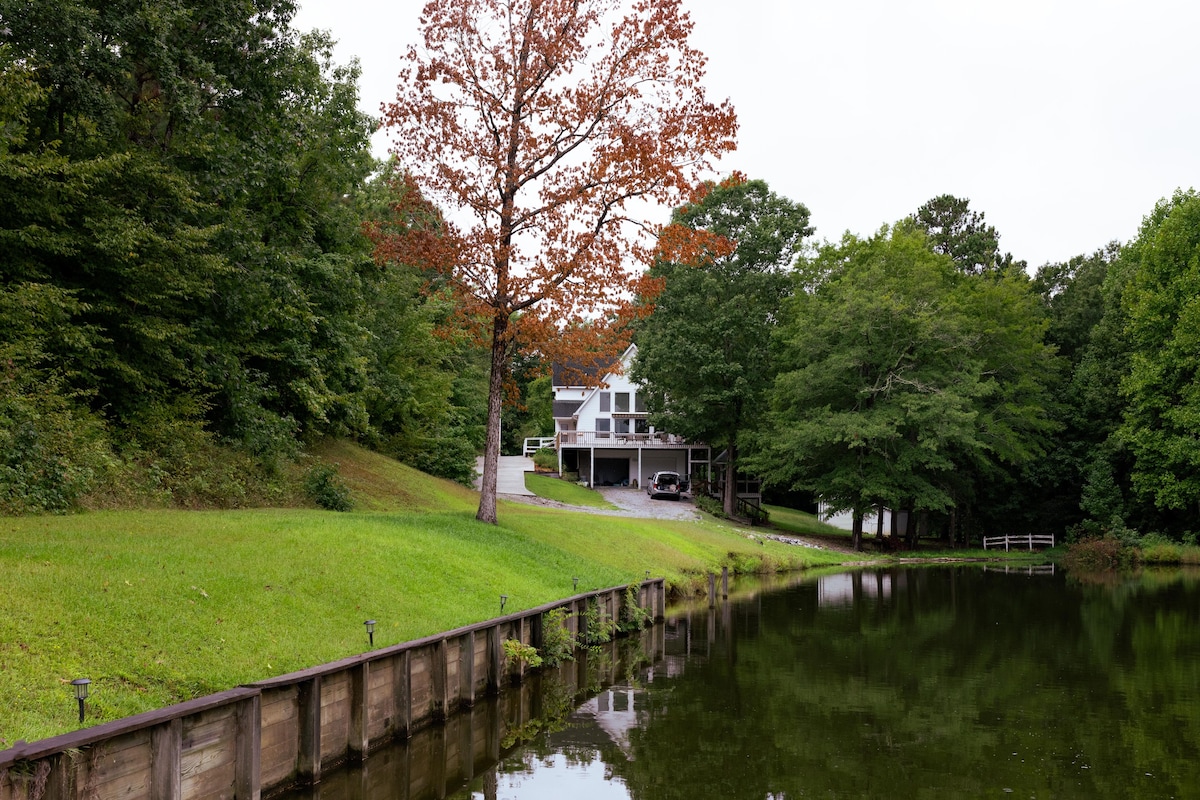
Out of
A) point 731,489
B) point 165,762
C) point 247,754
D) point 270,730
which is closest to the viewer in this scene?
point 165,762

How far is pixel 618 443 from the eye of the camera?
68.2 meters

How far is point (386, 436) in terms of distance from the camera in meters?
41.9

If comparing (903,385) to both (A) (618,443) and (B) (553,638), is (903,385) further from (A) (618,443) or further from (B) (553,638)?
(B) (553,638)

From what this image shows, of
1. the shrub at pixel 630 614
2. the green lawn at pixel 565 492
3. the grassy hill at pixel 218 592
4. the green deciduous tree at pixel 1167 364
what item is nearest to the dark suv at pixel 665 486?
the green lawn at pixel 565 492

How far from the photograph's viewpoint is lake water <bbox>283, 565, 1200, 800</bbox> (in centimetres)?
1079

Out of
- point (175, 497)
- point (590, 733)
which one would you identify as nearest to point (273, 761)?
point (590, 733)

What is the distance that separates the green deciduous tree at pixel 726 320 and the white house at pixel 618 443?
11.1 meters

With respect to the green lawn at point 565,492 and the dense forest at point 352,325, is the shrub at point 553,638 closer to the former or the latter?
the dense forest at point 352,325

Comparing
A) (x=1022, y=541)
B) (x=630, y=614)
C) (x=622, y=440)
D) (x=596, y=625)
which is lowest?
(x=1022, y=541)

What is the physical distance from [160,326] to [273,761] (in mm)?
14140

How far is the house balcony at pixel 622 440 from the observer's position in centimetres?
6812

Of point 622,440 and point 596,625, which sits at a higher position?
point 622,440

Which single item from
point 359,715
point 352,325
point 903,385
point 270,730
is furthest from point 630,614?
point 903,385

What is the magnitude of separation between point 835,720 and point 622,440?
54907 millimetres
